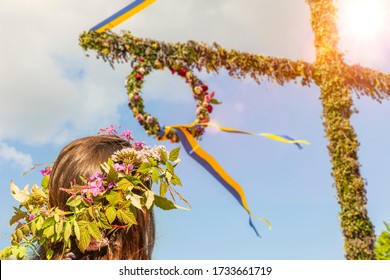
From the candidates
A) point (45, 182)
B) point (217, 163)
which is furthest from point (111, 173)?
point (217, 163)

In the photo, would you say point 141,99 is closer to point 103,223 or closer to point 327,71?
point 327,71

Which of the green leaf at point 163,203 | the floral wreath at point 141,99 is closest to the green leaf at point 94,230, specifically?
the green leaf at point 163,203

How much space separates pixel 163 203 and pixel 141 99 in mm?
7730

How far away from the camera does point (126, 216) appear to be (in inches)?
90.9

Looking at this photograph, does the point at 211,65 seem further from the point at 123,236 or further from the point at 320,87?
the point at 123,236

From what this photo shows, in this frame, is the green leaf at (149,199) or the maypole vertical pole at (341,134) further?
the maypole vertical pole at (341,134)

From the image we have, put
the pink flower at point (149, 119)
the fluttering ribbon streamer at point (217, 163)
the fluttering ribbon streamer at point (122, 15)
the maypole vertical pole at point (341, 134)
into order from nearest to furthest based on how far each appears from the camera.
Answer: the fluttering ribbon streamer at point (217, 163), the fluttering ribbon streamer at point (122, 15), the pink flower at point (149, 119), the maypole vertical pole at point (341, 134)

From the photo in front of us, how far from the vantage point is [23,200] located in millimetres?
2834

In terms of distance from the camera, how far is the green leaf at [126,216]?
7.57ft

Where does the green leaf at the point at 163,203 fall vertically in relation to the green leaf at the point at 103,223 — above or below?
above

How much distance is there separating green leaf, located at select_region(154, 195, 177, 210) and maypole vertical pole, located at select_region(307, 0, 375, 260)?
8825 millimetres

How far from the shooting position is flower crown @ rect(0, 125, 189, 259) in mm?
2322

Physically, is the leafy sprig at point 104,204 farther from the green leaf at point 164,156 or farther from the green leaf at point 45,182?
the green leaf at point 45,182
